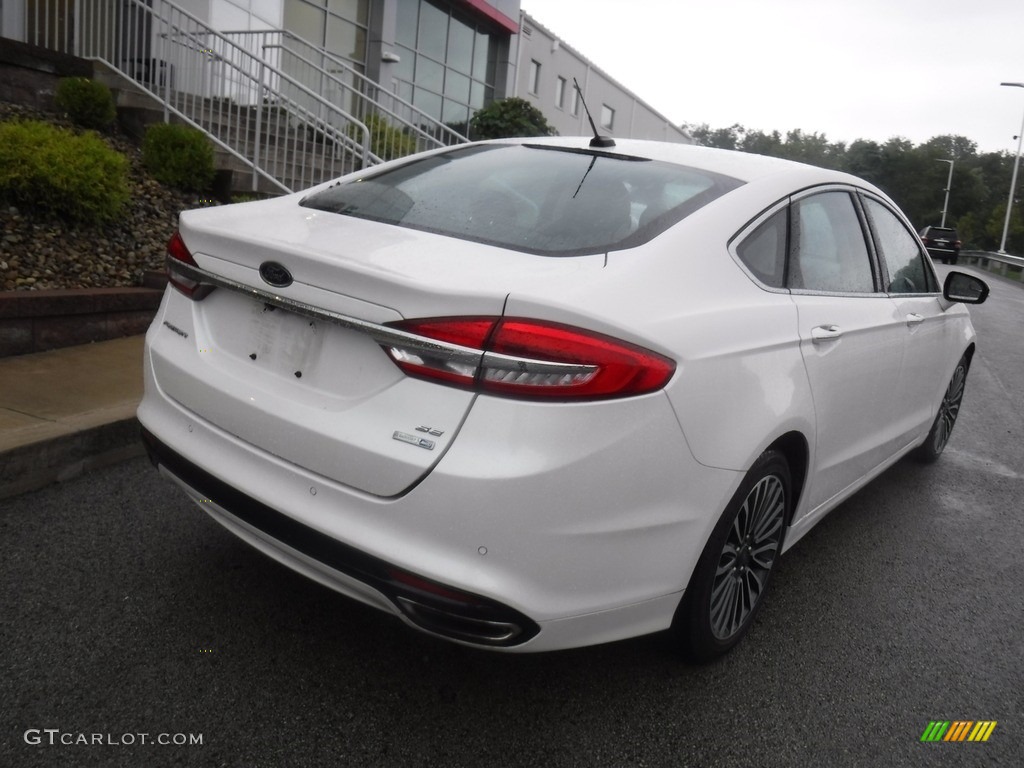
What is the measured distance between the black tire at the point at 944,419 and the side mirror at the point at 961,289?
2.41 feet

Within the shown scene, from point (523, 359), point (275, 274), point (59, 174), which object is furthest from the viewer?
point (59, 174)

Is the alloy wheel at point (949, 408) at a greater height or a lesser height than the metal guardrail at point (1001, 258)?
lesser

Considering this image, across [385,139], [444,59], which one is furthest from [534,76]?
[385,139]

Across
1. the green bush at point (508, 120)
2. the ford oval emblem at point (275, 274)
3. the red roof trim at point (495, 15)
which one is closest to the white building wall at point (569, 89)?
the red roof trim at point (495, 15)

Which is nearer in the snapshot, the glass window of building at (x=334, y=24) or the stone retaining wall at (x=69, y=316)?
the stone retaining wall at (x=69, y=316)

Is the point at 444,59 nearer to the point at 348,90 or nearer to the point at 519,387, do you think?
the point at 348,90

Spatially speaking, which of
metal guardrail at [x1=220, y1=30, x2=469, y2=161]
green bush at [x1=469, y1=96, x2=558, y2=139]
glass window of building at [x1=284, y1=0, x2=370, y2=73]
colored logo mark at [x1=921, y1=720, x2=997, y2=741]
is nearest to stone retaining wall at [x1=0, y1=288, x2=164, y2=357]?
colored logo mark at [x1=921, y1=720, x2=997, y2=741]

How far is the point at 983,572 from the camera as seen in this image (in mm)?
3953

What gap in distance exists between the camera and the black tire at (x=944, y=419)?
5332 mm

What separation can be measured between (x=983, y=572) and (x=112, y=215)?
6.15 m

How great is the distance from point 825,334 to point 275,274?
1823 millimetres

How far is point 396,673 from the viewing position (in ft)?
8.84

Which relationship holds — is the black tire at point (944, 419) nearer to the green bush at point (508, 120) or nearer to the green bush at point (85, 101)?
the green bush at point (85, 101)

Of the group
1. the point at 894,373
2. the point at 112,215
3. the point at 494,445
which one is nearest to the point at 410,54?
the point at 112,215
